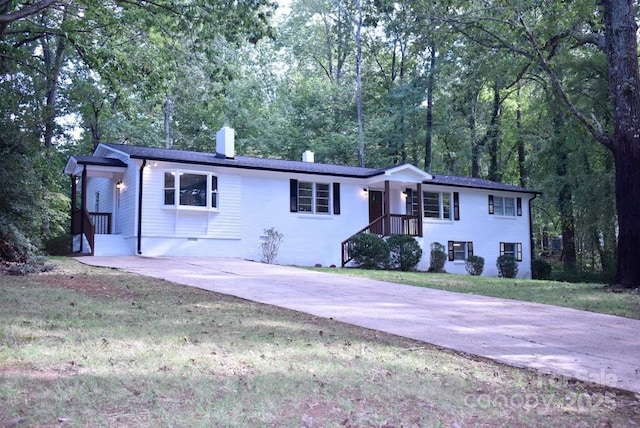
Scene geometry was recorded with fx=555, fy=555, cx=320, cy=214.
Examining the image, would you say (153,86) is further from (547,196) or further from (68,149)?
(547,196)

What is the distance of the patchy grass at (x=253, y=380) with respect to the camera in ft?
11.3

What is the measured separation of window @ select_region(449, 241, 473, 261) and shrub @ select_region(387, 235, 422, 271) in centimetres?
421

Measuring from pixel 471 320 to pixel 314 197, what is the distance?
13199mm

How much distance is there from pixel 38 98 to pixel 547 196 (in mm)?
22827

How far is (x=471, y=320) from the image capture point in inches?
294

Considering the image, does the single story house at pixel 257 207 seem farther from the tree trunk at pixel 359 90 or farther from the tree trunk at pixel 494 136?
the tree trunk at pixel 494 136

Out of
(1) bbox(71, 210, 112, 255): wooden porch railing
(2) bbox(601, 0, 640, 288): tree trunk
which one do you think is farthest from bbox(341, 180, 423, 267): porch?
(2) bbox(601, 0, 640, 288): tree trunk

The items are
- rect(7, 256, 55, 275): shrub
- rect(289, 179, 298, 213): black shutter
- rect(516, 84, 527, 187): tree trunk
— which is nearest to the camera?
rect(7, 256, 55, 275): shrub

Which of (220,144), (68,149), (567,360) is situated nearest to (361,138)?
(220,144)

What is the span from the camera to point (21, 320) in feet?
19.6

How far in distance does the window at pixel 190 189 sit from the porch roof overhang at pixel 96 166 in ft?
6.25

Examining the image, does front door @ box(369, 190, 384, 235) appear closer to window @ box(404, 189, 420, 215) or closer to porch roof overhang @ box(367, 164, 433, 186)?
porch roof overhang @ box(367, 164, 433, 186)

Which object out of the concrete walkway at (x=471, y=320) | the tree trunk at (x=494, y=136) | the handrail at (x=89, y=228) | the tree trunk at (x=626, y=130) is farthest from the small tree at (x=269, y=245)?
the tree trunk at (x=494, y=136)

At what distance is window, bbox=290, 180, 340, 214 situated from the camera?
781 inches
